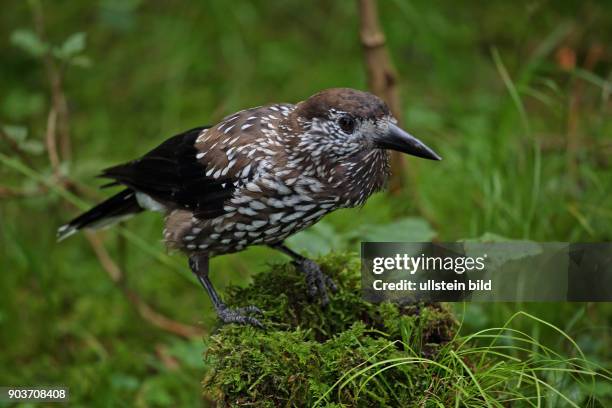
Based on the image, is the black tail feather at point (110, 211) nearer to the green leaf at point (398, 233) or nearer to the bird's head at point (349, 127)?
the green leaf at point (398, 233)

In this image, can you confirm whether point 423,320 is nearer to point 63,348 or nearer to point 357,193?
point 357,193

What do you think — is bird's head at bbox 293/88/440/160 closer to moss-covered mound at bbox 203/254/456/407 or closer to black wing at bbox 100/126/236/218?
black wing at bbox 100/126/236/218

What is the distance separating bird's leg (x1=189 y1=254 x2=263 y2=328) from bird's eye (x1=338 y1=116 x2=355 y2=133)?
2.37 feet

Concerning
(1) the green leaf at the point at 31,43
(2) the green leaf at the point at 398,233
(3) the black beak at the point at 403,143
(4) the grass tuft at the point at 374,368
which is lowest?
(4) the grass tuft at the point at 374,368

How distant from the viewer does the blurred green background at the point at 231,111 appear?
410 cm

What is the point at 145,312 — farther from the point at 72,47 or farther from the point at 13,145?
the point at 72,47

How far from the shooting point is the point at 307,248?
342 cm

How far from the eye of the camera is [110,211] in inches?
147

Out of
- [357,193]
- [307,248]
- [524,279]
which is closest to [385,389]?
[357,193]

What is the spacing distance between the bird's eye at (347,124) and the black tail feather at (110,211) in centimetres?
133

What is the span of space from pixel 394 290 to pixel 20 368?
8.37ft

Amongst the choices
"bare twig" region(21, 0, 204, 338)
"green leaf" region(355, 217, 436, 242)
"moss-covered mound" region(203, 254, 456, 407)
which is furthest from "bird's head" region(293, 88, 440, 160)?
"bare twig" region(21, 0, 204, 338)

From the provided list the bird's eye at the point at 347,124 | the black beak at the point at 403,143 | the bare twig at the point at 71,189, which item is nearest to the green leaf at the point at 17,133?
the bare twig at the point at 71,189

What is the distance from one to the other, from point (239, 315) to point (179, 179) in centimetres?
69
